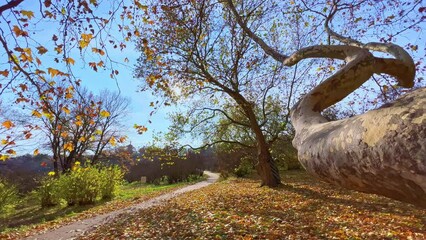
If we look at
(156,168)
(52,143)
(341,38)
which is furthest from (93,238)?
(156,168)

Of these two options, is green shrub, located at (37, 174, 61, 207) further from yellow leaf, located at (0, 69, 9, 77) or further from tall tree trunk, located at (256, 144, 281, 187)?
yellow leaf, located at (0, 69, 9, 77)

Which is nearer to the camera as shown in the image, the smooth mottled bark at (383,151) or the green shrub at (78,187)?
the smooth mottled bark at (383,151)

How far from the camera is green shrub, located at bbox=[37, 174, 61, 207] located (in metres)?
15.4

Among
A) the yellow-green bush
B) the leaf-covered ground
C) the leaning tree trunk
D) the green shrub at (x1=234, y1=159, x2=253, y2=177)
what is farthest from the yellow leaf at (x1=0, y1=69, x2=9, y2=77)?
the green shrub at (x1=234, y1=159, x2=253, y2=177)

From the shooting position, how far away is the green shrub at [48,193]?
1538 cm

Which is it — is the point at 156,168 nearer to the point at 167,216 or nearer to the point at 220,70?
the point at 220,70

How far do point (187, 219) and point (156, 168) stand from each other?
983 inches

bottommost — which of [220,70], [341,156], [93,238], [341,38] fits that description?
[93,238]

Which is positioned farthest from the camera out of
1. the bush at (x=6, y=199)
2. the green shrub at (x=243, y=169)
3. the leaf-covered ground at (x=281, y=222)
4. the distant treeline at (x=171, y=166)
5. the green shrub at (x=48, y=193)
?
the green shrub at (x=243, y=169)

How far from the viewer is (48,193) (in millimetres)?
15594

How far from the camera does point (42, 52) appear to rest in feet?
14.4

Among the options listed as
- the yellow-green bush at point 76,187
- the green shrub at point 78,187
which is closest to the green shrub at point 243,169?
the yellow-green bush at point 76,187

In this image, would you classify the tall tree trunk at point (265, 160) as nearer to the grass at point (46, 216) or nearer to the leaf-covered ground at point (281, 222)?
the leaf-covered ground at point (281, 222)

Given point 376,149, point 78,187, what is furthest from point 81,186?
point 376,149
